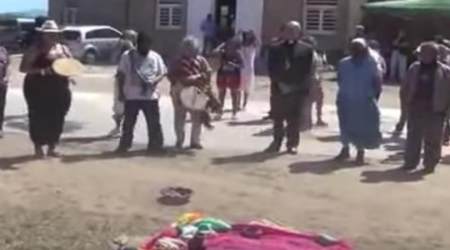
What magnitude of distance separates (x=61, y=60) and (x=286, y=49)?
2636 millimetres

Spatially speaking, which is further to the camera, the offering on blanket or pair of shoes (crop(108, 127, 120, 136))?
pair of shoes (crop(108, 127, 120, 136))

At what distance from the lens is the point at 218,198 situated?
11.6 metres

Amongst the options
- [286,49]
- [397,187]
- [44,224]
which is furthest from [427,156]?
[44,224]

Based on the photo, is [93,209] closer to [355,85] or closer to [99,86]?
[355,85]

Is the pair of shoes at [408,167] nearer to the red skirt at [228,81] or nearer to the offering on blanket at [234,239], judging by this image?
the offering on blanket at [234,239]

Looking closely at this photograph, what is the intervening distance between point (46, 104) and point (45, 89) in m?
0.18

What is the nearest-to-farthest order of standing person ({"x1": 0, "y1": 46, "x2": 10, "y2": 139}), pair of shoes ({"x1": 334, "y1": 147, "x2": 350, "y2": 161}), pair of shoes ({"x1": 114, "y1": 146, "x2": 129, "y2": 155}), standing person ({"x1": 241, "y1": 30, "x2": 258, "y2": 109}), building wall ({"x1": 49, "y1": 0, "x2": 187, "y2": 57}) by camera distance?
pair of shoes ({"x1": 334, "y1": 147, "x2": 350, "y2": 161}) → pair of shoes ({"x1": 114, "y1": 146, "x2": 129, "y2": 155}) → standing person ({"x1": 0, "y1": 46, "x2": 10, "y2": 139}) → standing person ({"x1": 241, "y1": 30, "x2": 258, "y2": 109}) → building wall ({"x1": 49, "y1": 0, "x2": 187, "y2": 57})

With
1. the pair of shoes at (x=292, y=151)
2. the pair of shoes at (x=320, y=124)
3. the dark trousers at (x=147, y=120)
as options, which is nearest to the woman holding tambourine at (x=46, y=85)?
the dark trousers at (x=147, y=120)

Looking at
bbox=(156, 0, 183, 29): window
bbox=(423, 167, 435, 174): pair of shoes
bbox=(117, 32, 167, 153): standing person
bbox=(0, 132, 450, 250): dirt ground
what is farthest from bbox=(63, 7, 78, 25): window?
bbox=(423, 167, 435, 174): pair of shoes

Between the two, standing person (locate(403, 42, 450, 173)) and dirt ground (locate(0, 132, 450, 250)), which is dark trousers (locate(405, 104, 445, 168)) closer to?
standing person (locate(403, 42, 450, 173))

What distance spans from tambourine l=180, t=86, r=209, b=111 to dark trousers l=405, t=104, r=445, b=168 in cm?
246

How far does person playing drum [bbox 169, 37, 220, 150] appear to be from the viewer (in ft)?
47.3

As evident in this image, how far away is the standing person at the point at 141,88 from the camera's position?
14.2m

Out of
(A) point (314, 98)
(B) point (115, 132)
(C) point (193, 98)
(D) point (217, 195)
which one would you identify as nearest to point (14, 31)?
(A) point (314, 98)
